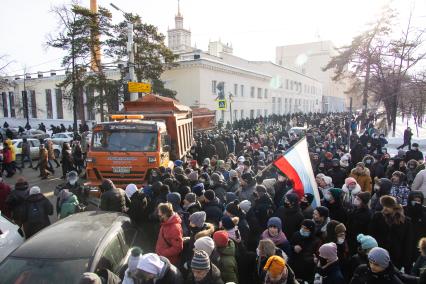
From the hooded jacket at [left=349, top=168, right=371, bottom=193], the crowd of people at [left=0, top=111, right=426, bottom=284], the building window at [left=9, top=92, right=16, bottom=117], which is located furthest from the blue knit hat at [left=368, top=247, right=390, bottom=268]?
the building window at [left=9, top=92, right=16, bottom=117]

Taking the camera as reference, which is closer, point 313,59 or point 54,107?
point 54,107

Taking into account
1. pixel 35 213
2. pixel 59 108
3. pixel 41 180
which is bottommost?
pixel 41 180

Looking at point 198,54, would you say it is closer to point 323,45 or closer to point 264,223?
point 264,223

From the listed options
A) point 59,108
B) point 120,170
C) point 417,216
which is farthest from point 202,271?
point 59,108

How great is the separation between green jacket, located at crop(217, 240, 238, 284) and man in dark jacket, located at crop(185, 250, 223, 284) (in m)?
0.46

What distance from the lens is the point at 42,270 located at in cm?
358

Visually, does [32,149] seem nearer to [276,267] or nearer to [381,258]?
[276,267]

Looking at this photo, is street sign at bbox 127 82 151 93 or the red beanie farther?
street sign at bbox 127 82 151 93

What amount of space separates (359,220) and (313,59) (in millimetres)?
85355

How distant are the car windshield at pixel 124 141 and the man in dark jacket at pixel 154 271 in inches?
259

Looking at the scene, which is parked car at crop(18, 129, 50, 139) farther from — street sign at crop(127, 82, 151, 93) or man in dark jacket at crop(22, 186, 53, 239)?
man in dark jacket at crop(22, 186, 53, 239)

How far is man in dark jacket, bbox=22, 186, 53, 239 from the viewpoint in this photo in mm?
6234

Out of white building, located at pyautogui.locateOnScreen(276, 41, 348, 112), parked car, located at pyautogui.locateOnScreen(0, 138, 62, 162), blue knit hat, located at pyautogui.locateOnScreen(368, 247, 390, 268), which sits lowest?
parked car, located at pyautogui.locateOnScreen(0, 138, 62, 162)

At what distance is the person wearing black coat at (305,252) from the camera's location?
14.4 feet
